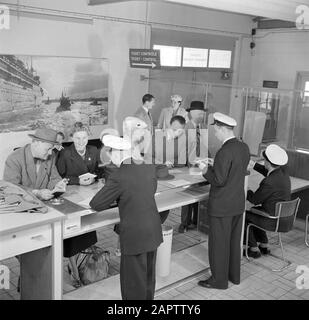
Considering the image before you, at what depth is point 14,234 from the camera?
114 inches

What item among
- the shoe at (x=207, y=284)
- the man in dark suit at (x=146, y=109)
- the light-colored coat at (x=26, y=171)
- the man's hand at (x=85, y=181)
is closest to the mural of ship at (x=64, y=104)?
the man in dark suit at (x=146, y=109)

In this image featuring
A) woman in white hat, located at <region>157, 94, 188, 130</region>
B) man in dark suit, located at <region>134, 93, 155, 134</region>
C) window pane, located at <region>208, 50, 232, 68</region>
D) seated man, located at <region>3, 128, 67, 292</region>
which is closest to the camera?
seated man, located at <region>3, 128, 67, 292</region>

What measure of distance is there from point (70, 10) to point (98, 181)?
4007mm

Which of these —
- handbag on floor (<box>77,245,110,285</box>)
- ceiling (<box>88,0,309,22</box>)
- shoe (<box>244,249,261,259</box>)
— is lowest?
shoe (<box>244,249,261,259</box>)

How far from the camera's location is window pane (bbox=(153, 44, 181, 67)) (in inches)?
338

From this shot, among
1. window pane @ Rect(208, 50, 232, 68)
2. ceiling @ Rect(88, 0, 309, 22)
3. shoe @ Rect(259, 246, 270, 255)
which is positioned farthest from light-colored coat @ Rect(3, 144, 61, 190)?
window pane @ Rect(208, 50, 232, 68)

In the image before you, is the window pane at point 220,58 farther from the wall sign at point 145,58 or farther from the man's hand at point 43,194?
the man's hand at point 43,194

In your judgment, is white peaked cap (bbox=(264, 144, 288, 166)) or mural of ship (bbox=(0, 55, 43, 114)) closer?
white peaked cap (bbox=(264, 144, 288, 166))

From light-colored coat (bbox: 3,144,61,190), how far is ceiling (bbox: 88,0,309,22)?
2.14m

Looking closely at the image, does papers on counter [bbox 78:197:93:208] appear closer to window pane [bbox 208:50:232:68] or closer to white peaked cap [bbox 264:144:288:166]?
white peaked cap [bbox 264:144:288:166]

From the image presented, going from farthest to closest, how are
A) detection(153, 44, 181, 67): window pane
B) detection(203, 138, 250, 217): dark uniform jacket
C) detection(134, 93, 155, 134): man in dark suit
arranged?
detection(153, 44, 181, 67): window pane < detection(134, 93, 155, 134): man in dark suit < detection(203, 138, 250, 217): dark uniform jacket

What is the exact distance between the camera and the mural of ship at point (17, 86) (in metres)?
6.39

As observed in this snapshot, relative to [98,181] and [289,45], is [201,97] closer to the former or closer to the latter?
[289,45]

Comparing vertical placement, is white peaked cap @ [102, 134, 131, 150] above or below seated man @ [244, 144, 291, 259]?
above
